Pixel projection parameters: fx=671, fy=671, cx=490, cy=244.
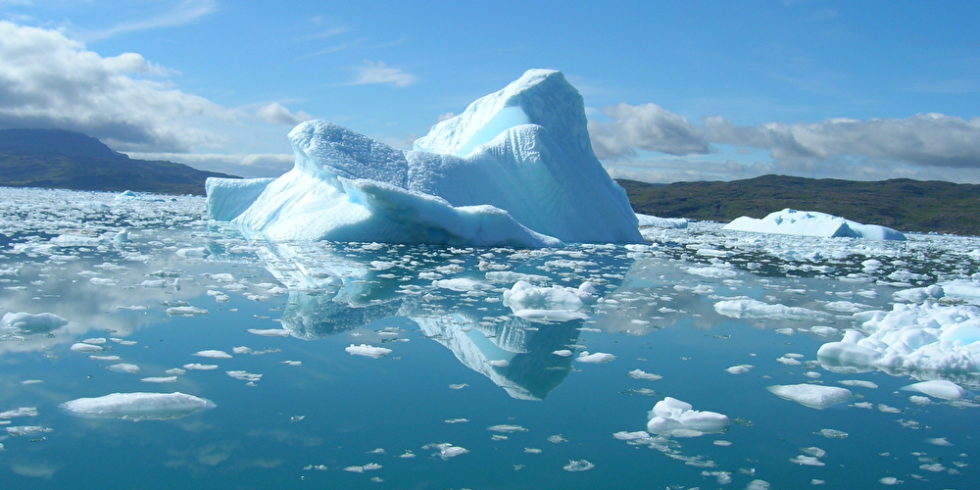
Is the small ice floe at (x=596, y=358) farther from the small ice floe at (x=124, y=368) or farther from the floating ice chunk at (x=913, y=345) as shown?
the small ice floe at (x=124, y=368)

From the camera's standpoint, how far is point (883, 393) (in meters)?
4.27

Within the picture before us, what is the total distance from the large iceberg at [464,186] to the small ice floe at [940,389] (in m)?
8.86

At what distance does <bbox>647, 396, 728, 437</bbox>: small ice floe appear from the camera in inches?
133

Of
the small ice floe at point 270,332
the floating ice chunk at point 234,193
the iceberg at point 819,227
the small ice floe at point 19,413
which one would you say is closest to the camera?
the small ice floe at point 19,413

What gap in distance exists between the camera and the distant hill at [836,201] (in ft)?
252

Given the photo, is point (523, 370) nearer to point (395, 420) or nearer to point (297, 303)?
point (395, 420)

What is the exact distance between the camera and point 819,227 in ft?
105

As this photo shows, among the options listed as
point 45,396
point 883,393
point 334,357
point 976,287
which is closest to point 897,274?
point 976,287

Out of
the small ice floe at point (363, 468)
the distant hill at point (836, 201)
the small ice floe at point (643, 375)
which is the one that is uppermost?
the distant hill at point (836, 201)

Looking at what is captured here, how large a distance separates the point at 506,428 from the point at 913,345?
398 cm

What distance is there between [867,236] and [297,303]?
32.6 meters

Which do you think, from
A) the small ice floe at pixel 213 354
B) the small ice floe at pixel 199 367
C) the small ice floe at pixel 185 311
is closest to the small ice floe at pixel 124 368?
the small ice floe at pixel 199 367

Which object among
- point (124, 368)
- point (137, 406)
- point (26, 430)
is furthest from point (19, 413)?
point (124, 368)

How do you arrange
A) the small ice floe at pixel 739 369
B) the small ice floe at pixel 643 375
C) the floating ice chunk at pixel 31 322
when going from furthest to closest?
the floating ice chunk at pixel 31 322, the small ice floe at pixel 739 369, the small ice floe at pixel 643 375
